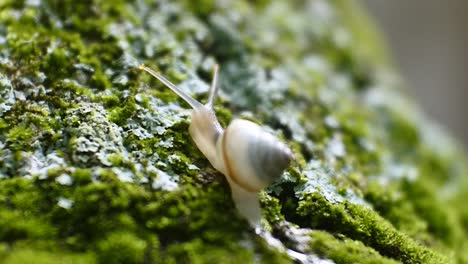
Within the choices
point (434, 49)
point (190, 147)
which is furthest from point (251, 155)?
point (434, 49)

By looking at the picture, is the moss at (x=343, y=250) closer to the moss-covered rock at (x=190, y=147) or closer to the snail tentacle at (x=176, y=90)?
the moss-covered rock at (x=190, y=147)

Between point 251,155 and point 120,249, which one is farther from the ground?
point 251,155

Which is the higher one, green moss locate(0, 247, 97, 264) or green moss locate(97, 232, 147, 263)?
green moss locate(97, 232, 147, 263)

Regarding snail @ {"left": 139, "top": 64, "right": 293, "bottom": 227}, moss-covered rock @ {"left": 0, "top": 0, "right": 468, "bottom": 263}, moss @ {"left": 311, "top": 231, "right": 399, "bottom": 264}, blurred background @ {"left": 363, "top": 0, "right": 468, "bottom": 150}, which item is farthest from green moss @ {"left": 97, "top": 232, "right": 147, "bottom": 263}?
blurred background @ {"left": 363, "top": 0, "right": 468, "bottom": 150}

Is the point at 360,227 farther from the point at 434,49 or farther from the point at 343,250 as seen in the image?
the point at 434,49

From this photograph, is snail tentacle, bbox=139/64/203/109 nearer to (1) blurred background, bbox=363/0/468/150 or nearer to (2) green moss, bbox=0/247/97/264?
(2) green moss, bbox=0/247/97/264

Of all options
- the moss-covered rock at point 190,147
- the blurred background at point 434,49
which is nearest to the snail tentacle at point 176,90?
the moss-covered rock at point 190,147

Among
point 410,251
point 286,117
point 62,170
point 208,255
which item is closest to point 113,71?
point 62,170
